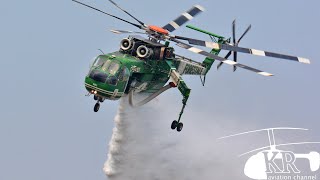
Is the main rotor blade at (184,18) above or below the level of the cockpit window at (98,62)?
above

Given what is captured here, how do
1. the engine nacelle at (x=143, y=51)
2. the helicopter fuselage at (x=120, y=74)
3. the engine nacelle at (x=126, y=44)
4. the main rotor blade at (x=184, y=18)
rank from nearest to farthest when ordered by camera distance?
the helicopter fuselage at (x=120, y=74) < the engine nacelle at (x=143, y=51) < the engine nacelle at (x=126, y=44) < the main rotor blade at (x=184, y=18)

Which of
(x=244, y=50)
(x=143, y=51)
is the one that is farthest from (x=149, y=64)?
(x=244, y=50)

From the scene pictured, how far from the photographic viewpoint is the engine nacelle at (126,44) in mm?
40844

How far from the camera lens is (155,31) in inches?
1617

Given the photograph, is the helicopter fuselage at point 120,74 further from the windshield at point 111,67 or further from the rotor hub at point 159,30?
the rotor hub at point 159,30

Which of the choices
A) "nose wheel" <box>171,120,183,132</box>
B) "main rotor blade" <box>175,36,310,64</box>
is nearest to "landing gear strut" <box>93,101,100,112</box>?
"nose wheel" <box>171,120,183,132</box>

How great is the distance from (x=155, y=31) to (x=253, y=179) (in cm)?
1211

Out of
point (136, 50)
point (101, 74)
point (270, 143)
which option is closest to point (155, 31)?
point (136, 50)

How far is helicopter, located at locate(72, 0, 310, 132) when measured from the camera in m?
38.6

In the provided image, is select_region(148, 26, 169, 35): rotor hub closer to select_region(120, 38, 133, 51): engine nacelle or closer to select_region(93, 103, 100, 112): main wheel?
select_region(120, 38, 133, 51): engine nacelle

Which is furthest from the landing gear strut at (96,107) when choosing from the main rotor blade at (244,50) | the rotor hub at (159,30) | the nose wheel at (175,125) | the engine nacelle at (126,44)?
the main rotor blade at (244,50)

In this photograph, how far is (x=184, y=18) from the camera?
43.7 meters

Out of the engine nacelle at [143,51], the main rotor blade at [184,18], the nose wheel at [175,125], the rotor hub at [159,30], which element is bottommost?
the nose wheel at [175,125]

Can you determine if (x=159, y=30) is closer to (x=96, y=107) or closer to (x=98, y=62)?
(x=98, y=62)
